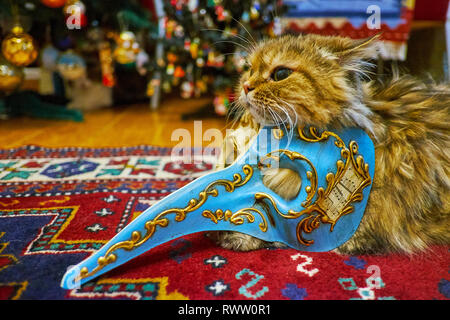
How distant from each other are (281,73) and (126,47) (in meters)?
1.68

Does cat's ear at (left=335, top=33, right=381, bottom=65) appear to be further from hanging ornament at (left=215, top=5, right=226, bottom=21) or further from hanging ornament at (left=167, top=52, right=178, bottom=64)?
hanging ornament at (left=167, top=52, right=178, bottom=64)

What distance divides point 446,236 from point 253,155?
437mm

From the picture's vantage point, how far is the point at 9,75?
1693 millimetres

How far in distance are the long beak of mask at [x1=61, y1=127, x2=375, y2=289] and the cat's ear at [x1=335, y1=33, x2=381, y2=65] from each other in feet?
0.46

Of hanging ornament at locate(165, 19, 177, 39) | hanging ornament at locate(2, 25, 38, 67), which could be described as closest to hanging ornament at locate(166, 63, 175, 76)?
hanging ornament at locate(165, 19, 177, 39)

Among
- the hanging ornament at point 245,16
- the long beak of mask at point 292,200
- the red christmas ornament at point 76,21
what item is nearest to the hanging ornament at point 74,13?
the red christmas ornament at point 76,21

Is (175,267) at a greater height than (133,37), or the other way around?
(133,37)

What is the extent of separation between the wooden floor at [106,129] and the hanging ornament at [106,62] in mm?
226

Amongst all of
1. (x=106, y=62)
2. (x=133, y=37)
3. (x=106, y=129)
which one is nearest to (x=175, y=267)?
(x=106, y=129)

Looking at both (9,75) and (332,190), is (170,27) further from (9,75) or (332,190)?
(332,190)

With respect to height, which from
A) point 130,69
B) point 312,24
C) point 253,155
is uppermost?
point 312,24
